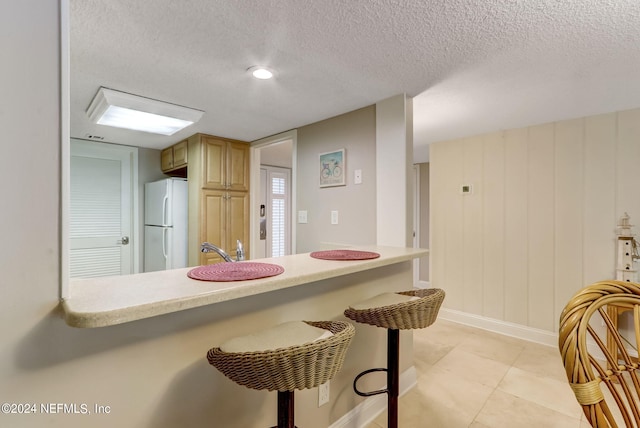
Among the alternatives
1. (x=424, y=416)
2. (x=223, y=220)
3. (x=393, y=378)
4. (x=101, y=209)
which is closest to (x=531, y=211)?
(x=424, y=416)

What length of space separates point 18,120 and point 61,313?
0.51 m

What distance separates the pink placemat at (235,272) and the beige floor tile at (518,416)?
162cm

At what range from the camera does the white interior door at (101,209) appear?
3465 mm

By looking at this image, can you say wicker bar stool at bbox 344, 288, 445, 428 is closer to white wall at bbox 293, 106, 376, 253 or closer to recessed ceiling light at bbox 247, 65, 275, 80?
white wall at bbox 293, 106, 376, 253

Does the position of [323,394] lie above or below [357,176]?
below

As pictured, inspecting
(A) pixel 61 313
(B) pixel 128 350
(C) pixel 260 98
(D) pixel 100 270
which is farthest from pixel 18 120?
(D) pixel 100 270

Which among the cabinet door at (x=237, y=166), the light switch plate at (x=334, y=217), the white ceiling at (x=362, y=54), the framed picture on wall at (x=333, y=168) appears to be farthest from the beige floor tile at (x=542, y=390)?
the cabinet door at (x=237, y=166)

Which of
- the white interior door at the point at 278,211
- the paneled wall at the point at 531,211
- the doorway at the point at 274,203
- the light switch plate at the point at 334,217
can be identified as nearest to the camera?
the paneled wall at the point at 531,211

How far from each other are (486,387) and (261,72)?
103 inches

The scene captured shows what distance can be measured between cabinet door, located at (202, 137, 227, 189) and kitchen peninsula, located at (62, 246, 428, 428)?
201 centimetres

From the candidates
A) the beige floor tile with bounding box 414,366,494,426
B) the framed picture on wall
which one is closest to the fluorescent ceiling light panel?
the framed picture on wall

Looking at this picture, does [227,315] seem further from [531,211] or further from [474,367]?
[531,211]

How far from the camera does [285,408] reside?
99cm

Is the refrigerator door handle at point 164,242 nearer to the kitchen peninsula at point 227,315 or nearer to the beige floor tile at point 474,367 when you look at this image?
the kitchen peninsula at point 227,315
